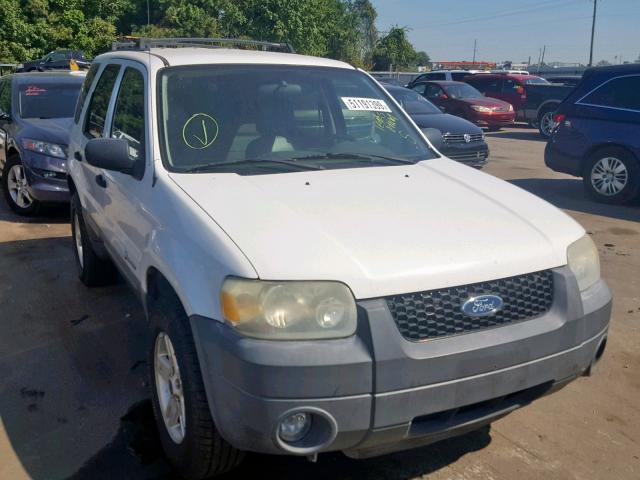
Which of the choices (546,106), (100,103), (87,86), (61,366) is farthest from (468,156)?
(546,106)

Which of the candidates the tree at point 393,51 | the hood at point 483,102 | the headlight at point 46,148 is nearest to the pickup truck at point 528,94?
the hood at point 483,102

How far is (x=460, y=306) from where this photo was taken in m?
2.66

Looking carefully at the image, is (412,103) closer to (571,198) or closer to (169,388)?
(571,198)

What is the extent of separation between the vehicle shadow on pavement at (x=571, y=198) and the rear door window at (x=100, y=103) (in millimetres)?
6149

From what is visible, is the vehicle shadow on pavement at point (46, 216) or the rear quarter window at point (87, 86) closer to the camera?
the rear quarter window at point (87, 86)

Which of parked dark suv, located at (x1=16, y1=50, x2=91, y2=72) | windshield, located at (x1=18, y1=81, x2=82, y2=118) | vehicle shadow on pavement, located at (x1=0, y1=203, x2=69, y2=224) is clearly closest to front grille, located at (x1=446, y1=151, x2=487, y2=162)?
windshield, located at (x1=18, y1=81, x2=82, y2=118)

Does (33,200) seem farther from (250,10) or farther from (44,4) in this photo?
(250,10)

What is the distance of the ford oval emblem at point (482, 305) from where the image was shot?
268 centimetres

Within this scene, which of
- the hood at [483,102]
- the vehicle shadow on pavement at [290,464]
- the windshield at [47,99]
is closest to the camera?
the vehicle shadow on pavement at [290,464]

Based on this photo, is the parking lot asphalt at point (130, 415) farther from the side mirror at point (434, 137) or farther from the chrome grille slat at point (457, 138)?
the chrome grille slat at point (457, 138)

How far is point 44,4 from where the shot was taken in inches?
1266

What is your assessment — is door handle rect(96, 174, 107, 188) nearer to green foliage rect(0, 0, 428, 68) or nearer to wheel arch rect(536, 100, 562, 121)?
wheel arch rect(536, 100, 562, 121)

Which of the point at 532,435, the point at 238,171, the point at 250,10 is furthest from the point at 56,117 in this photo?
the point at 250,10

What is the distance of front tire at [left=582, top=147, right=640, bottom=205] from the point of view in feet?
29.5
